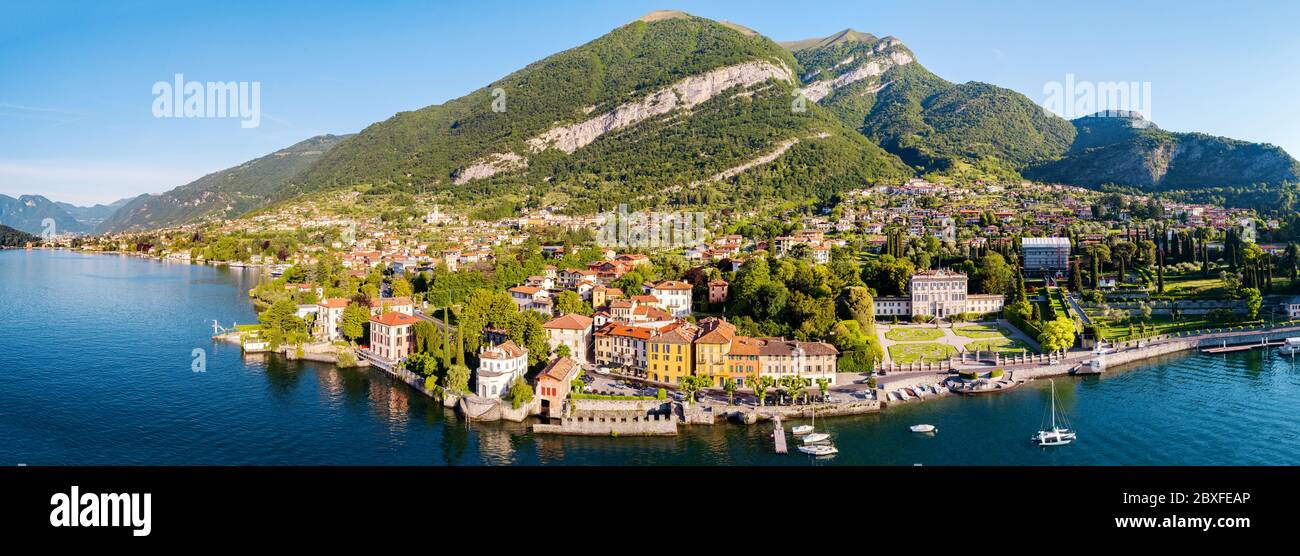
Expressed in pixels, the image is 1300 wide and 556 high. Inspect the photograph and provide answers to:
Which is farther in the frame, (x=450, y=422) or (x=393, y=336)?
(x=393, y=336)

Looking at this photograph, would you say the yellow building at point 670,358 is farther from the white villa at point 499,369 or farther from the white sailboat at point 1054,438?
the white sailboat at point 1054,438

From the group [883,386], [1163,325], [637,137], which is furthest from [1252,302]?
[637,137]

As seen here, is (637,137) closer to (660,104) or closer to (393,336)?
(660,104)

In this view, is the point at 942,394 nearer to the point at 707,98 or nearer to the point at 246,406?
the point at 246,406

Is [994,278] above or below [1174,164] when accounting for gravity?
below

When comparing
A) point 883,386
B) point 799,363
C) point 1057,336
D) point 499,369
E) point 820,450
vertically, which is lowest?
point 820,450

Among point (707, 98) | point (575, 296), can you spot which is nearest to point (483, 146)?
point (707, 98)

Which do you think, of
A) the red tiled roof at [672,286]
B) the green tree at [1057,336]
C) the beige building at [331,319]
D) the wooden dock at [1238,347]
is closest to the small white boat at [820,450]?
the green tree at [1057,336]
